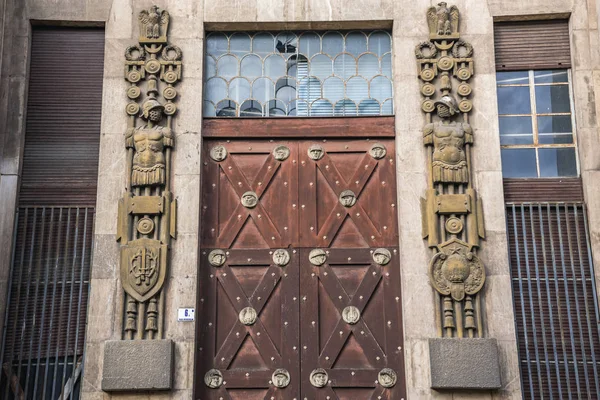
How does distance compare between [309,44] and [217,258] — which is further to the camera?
[309,44]

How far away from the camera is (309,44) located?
1335 centimetres

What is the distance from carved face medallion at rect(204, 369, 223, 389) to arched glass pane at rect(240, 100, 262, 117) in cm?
370

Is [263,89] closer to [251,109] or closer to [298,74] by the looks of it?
[251,109]

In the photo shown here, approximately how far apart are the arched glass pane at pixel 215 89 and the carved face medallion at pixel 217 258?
2.26 meters

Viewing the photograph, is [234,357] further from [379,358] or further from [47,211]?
[47,211]

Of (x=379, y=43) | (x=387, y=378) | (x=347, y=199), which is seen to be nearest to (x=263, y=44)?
(x=379, y=43)

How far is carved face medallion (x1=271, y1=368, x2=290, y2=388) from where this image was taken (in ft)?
39.3

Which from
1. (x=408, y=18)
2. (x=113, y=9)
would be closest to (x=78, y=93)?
(x=113, y=9)

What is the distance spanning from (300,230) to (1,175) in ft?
13.9

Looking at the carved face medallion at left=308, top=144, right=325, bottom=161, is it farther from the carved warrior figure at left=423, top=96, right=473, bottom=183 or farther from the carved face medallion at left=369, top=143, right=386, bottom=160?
the carved warrior figure at left=423, top=96, right=473, bottom=183

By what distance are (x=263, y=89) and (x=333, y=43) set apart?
49.7 inches

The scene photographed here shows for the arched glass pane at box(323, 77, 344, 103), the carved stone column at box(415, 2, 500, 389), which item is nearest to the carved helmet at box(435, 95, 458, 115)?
the carved stone column at box(415, 2, 500, 389)

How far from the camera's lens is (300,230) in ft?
41.2

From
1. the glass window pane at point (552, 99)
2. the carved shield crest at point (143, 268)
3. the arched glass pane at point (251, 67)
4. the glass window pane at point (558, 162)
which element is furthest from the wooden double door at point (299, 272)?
the glass window pane at point (552, 99)
